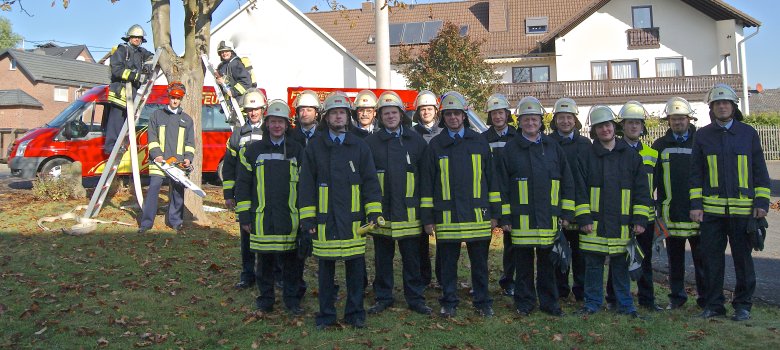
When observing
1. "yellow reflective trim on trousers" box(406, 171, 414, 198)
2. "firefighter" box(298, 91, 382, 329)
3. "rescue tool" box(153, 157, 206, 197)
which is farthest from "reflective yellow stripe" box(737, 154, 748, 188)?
"rescue tool" box(153, 157, 206, 197)

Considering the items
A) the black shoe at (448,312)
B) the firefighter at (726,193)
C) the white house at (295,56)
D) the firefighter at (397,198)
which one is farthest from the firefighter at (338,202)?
the white house at (295,56)

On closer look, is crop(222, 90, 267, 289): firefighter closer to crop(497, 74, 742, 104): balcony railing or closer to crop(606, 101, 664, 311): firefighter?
crop(606, 101, 664, 311): firefighter

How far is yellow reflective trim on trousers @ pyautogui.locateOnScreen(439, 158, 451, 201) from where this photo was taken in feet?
21.6

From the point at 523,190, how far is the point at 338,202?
1863 millimetres

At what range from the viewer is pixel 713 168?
21.8 ft

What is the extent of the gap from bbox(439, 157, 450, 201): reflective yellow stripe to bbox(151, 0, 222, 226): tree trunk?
5475 millimetres

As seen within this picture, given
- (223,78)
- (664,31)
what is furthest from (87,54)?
(223,78)

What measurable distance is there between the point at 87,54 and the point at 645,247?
256 ft

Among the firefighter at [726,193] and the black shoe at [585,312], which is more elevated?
the firefighter at [726,193]

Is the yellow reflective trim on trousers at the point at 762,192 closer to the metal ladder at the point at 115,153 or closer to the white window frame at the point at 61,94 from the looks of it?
the metal ladder at the point at 115,153

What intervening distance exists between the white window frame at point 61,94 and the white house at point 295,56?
97.4 feet

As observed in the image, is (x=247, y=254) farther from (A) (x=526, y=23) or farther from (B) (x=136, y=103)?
(A) (x=526, y=23)

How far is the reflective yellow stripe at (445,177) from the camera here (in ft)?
21.6

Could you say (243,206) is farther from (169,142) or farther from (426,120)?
(169,142)
